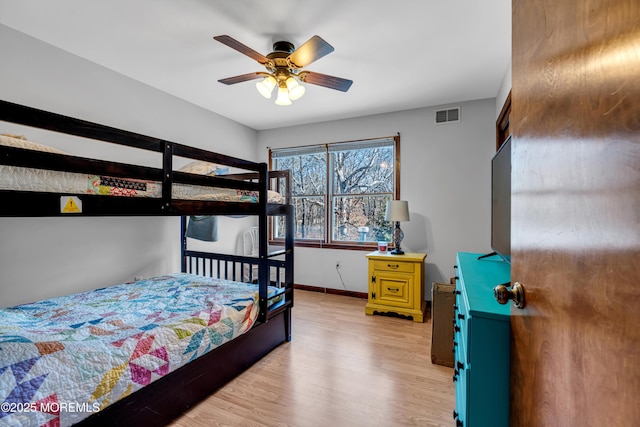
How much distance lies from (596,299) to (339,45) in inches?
92.6

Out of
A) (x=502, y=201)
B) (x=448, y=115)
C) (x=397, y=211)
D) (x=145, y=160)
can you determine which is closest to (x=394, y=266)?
(x=397, y=211)

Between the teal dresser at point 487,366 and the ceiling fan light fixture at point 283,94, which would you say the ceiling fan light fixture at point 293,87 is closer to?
the ceiling fan light fixture at point 283,94

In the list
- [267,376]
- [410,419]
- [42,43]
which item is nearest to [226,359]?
[267,376]

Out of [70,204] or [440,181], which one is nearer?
[70,204]

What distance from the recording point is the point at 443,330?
2.32 meters

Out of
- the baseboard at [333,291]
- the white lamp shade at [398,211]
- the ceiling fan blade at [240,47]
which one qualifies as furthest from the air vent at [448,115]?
the baseboard at [333,291]

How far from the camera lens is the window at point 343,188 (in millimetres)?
3957

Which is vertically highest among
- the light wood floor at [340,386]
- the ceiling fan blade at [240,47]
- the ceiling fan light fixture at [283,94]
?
the ceiling fan blade at [240,47]

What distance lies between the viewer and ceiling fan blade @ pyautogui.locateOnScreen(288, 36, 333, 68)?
5.84ft

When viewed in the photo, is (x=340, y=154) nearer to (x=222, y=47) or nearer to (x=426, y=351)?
(x=222, y=47)

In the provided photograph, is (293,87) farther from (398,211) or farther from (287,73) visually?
(398,211)

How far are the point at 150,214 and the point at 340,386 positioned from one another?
5.57 ft

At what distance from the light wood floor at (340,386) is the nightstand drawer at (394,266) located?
0.63 m

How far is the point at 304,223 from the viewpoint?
14.6 ft
